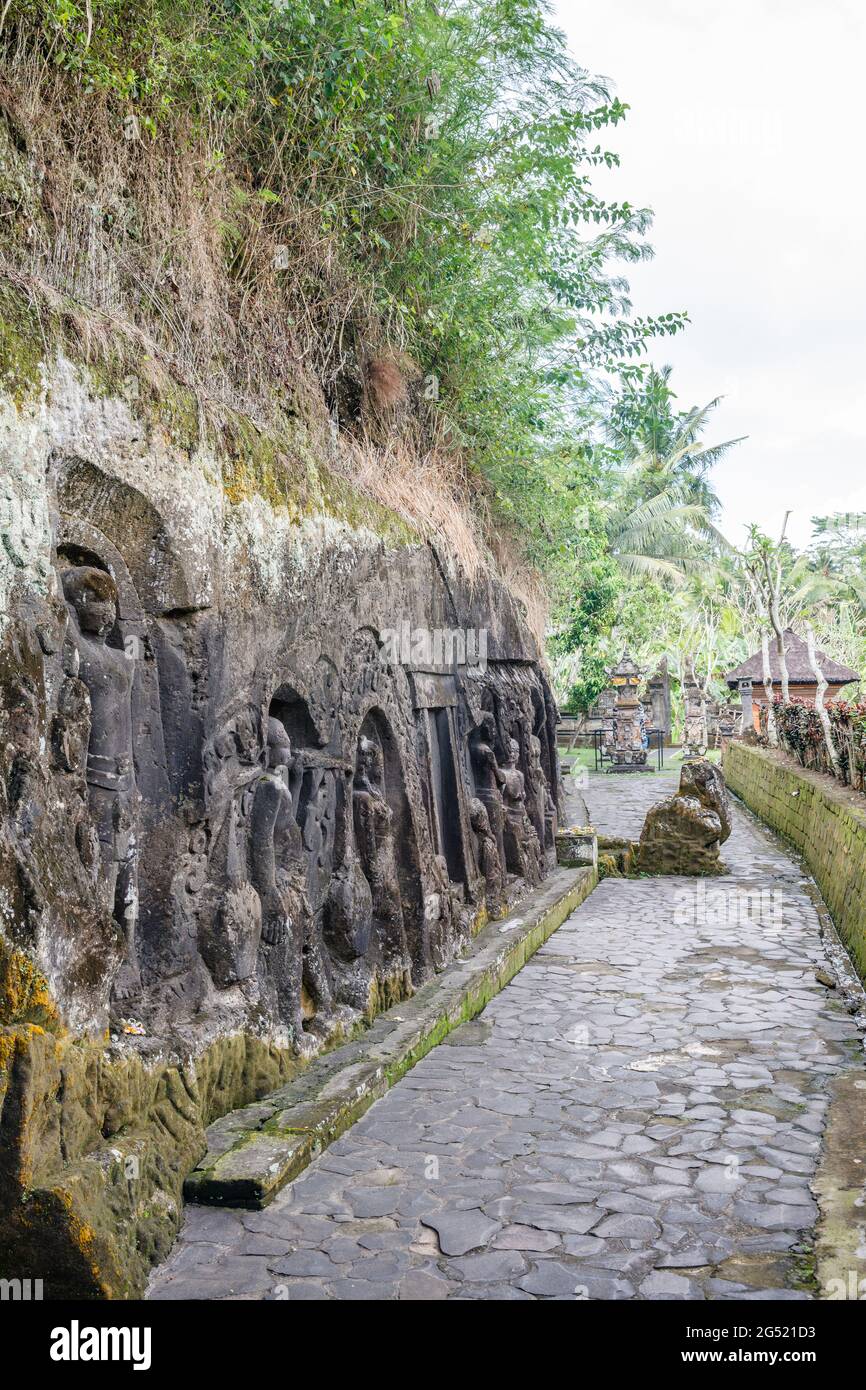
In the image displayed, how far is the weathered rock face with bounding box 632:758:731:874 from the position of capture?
42.4 ft

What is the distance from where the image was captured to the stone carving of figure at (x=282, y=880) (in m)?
5.40

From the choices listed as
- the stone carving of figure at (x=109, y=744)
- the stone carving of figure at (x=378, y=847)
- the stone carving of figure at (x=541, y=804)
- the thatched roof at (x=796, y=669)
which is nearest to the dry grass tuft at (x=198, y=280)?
the stone carving of figure at (x=109, y=744)

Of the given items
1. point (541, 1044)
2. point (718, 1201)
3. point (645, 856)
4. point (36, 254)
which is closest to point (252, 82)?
point (36, 254)

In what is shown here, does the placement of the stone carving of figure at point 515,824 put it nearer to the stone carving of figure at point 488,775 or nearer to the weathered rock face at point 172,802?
the stone carving of figure at point 488,775

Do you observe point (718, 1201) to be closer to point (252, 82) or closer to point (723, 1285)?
point (723, 1285)

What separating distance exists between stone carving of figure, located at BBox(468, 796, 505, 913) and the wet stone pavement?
1282 mm

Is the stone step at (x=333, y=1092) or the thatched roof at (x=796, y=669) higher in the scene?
the thatched roof at (x=796, y=669)

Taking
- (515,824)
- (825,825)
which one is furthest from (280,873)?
(825,825)

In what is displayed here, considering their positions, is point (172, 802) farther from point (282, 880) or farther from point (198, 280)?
point (198, 280)

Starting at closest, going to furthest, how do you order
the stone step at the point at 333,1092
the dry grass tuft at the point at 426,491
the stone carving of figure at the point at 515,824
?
the stone step at the point at 333,1092, the dry grass tuft at the point at 426,491, the stone carving of figure at the point at 515,824

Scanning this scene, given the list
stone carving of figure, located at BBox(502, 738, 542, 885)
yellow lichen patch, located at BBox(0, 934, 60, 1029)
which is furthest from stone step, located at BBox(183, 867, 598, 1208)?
stone carving of figure, located at BBox(502, 738, 542, 885)

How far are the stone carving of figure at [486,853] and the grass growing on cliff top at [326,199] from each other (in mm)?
3185

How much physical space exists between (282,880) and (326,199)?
15.5 ft

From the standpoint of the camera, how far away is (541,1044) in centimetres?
671
